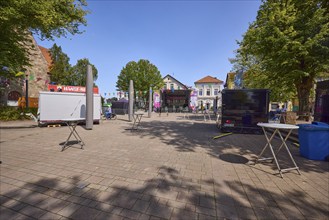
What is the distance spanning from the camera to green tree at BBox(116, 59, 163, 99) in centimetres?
3806

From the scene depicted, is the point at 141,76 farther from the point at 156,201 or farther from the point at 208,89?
the point at 156,201

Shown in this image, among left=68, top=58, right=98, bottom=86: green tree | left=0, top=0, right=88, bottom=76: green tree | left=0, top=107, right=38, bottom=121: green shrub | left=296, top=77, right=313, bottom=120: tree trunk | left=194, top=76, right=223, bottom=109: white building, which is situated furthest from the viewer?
left=194, top=76, right=223, bottom=109: white building

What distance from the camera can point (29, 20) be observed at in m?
8.04

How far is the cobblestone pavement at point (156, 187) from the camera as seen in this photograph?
2.34 meters

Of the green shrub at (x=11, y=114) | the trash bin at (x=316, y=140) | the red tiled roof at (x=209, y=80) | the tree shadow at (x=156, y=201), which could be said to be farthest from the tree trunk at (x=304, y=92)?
the red tiled roof at (x=209, y=80)

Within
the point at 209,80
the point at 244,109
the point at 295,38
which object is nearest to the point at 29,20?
the point at 244,109

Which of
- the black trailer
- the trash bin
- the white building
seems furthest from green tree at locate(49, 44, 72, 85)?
the white building

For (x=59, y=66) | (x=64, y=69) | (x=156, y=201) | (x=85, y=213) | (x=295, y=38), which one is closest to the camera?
(x=85, y=213)

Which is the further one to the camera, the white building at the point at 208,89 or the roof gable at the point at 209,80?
the roof gable at the point at 209,80

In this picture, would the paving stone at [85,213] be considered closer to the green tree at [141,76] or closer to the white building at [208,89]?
the green tree at [141,76]

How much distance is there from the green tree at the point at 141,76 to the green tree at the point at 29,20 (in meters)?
26.8

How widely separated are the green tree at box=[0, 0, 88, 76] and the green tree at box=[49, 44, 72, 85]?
21375 mm

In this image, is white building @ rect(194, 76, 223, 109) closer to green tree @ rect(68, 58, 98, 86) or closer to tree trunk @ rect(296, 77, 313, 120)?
green tree @ rect(68, 58, 98, 86)

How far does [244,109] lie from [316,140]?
143 inches
